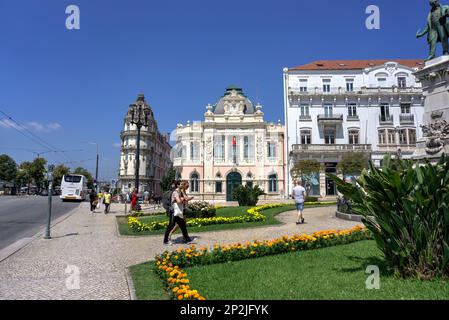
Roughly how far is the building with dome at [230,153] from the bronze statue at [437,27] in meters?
34.9

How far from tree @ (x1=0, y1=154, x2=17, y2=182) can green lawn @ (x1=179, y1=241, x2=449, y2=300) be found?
101m

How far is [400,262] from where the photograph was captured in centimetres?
541

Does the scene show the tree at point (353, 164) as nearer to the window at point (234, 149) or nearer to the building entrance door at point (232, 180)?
the building entrance door at point (232, 180)

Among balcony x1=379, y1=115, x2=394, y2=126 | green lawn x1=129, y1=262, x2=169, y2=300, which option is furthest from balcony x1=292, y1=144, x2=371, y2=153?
green lawn x1=129, y1=262, x2=169, y2=300

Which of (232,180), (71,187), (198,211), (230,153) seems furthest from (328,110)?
(71,187)

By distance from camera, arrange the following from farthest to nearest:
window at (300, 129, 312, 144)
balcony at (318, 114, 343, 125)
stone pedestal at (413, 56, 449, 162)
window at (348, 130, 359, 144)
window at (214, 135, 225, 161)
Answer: window at (214, 135, 225, 161), window at (300, 129, 312, 144), window at (348, 130, 359, 144), balcony at (318, 114, 343, 125), stone pedestal at (413, 56, 449, 162)

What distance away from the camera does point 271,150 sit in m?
49.8

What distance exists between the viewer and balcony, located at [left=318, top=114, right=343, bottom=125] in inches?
1758

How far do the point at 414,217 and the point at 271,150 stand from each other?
44.8m

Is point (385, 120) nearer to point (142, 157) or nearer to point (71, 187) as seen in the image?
point (71, 187)

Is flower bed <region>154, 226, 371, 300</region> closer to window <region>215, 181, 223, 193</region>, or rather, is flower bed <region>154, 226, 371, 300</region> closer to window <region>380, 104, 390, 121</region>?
window <region>215, 181, 223, 193</region>

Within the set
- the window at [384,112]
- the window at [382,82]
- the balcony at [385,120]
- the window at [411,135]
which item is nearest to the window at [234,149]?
the balcony at [385,120]
